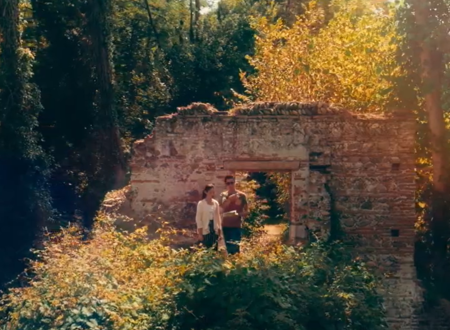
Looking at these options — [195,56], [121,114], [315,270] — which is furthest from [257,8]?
[315,270]

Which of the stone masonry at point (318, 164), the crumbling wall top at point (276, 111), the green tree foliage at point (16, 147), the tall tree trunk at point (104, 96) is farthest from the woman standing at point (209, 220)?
the tall tree trunk at point (104, 96)

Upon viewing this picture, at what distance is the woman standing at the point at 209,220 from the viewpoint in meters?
11.3

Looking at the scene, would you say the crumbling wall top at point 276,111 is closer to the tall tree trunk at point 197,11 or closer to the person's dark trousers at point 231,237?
the person's dark trousers at point 231,237

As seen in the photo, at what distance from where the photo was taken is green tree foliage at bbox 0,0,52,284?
17.6m

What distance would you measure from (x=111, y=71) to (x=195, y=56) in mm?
6306

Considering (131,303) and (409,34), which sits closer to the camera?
(131,303)

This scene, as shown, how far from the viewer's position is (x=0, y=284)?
15148 millimetres

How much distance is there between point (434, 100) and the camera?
14117mm

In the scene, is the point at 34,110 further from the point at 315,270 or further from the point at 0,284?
the point at 315,270

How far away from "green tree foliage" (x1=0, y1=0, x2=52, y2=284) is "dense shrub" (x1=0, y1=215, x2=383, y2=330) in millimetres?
7394

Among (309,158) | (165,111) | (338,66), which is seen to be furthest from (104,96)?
(309,158)

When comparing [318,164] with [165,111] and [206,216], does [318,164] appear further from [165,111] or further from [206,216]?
[165,111]

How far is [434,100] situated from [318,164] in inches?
104

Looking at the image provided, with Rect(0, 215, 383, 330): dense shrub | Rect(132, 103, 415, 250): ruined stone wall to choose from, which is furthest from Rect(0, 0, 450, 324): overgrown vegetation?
Rect(132, 103, 415, 250): ruined stone wall
